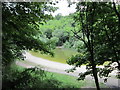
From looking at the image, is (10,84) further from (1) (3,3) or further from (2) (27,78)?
(1) (3,3)

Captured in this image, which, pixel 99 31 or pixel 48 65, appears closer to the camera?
pixel 99 31

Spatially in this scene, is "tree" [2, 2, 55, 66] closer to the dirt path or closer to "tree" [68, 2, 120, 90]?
"tree" [68, 2, 120, 90]

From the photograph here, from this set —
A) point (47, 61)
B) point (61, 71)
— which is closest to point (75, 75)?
point (61, 71)

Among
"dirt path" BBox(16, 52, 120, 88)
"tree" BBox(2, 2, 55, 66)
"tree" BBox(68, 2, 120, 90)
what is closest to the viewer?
"tree" BBox(2, 2, 55, 66)

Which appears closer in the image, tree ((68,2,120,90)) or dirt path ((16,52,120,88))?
tree ((68,2,120,90))

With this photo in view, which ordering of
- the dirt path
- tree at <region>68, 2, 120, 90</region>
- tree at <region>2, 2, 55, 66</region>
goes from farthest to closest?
the dirt path
tree at <region>68, 2, 120, 90</region>
tree at <region>2, 2, 55, 66</region>

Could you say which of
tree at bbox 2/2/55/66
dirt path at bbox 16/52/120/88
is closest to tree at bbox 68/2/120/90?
tree at bbox 2/2/55/66

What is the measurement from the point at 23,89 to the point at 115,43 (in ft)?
4.98

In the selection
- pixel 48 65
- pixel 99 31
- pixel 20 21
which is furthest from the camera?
pixel 48 65

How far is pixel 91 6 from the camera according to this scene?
173 centimetres

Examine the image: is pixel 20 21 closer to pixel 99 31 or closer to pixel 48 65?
pixel 99 31

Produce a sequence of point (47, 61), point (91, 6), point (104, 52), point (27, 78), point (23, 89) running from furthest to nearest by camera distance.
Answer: point (47, 61) < point (23, 89) < point (27, 78) < point (104, 52) < point (91, 6)

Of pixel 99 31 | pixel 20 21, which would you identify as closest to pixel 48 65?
pixel 99 31

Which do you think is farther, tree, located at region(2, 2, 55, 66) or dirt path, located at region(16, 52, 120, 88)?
dirt path, located at region(16, 52, 120, 88)
